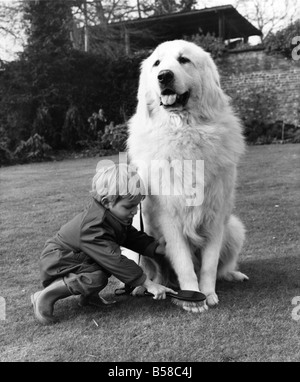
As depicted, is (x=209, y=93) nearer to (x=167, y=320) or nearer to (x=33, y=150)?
(x=167, y=320)

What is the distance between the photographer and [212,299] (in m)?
2.89

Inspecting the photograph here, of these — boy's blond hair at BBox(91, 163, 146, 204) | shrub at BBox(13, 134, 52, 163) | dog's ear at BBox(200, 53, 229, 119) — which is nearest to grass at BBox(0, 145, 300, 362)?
boy's blond hair at BBox(91, 163, 146, 204)

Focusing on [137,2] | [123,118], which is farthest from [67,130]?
[137,2]

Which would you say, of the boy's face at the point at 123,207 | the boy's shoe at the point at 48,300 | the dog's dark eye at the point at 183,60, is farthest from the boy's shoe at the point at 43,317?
the dog's dark eye at the point at 183,60

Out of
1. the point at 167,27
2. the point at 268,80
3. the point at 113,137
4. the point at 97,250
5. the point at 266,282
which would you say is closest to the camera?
the point at 97,250

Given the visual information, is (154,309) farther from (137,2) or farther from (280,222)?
(137,2)

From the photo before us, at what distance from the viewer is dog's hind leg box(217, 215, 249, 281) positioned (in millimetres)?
3312

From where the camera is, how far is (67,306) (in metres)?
2.96

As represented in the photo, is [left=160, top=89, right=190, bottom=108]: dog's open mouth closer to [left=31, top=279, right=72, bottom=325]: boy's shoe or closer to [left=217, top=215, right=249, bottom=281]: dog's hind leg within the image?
[left=217, top=215, right=249, bottom=281]: dog's hind leg

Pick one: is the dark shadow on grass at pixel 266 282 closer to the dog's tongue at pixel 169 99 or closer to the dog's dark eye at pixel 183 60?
the dog's tongue at pixel 169 99

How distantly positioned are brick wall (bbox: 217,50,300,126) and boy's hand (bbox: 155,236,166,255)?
12.3m

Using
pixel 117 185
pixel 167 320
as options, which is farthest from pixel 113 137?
pixel 167 320

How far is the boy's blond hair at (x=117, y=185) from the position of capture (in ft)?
8.89

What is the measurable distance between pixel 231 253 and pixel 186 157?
0.89 meters
